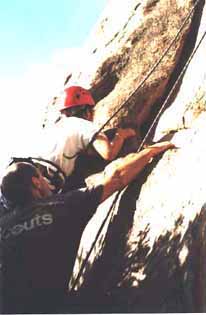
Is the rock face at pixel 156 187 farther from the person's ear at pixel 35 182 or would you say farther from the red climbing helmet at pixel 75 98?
the person's ear at pixel 35 182

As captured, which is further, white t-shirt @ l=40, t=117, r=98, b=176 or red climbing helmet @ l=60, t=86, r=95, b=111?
red climbing helmet @ l=60, t=86, r=95, b=111

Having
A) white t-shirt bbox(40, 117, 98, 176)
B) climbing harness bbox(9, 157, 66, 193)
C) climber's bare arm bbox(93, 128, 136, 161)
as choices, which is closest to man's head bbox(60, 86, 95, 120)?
white t-shirt bbox(40, 117, 98, 176)

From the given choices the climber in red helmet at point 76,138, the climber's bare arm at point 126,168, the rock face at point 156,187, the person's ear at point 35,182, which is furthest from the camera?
the climber in red helmet at point 76,138

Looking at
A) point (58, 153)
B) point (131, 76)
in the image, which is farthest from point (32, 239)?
point (131, 76)

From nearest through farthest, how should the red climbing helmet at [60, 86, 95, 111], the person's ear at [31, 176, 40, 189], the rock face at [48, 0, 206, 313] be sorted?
the rock face at [48, 0, 206, 313] < the person's ear at [31, 176, 40, 189] < the red climbing helmet at [60, 86, 95, 111]

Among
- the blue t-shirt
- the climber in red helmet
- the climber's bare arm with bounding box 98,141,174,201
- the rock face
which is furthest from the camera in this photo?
the climber in red helmet

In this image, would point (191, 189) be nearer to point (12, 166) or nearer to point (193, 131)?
point (193, 131)

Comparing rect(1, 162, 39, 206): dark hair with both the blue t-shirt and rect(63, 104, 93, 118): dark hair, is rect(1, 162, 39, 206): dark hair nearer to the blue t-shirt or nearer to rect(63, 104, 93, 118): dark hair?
the blue t-shirt

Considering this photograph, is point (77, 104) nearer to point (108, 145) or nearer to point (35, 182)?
point (108, 145)

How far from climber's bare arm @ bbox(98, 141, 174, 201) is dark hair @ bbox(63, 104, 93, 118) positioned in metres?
1.09

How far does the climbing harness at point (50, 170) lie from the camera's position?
8.17 metres

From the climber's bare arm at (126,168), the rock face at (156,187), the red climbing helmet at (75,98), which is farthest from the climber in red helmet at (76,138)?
the rock face at (156,187)

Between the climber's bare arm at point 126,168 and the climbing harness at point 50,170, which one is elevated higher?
the climbing harness at point 50,170

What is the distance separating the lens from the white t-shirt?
27.3 ft
